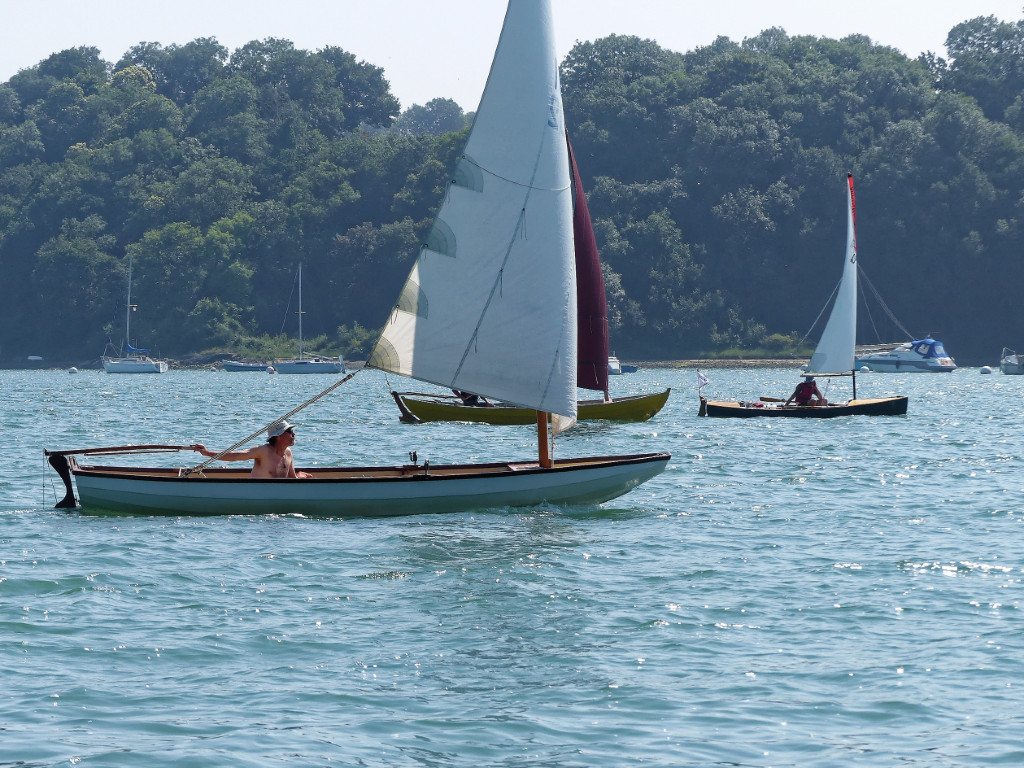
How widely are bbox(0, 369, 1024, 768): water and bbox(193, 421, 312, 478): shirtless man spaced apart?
847 mm

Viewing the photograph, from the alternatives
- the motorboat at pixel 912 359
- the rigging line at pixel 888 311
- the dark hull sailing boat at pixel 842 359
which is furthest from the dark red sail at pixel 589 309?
the rigging line at pixel 888 311

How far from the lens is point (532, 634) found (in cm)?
1548

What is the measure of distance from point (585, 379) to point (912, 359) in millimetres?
89757

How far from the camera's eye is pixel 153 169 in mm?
171875

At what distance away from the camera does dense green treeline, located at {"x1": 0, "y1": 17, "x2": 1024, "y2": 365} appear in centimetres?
13862

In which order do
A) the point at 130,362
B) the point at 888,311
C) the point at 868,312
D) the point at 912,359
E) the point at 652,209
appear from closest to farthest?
the point at 912,359
the point at 868,312
the point at 888,311
the point at 130,362
the point at 652,209

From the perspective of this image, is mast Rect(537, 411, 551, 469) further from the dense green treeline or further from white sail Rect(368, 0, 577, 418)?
the dense green treeline

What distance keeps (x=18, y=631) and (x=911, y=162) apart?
134336 mm

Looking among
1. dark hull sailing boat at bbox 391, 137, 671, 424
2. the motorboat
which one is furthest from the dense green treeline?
dark hull sailing boat at bbox 391, 137, 671, 424

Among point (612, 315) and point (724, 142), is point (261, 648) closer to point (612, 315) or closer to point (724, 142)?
point (612, 315)

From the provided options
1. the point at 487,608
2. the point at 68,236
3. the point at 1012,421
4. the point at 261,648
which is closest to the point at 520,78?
the point at 487,608

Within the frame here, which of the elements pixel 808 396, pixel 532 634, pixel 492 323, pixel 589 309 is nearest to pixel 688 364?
pixel 808 396

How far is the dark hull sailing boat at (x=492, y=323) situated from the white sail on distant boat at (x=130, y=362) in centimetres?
11738

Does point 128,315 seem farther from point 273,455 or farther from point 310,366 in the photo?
point 273,455
